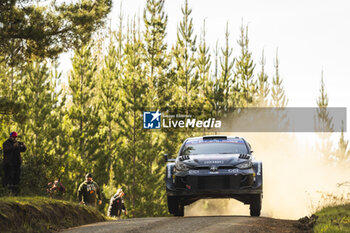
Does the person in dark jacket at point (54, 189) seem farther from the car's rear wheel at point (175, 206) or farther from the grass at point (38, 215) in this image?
the car's rear wheel at point (175, 206)

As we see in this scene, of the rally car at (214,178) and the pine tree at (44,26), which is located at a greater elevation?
the pine tree at (44,26)

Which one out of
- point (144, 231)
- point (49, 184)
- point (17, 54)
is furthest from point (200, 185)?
point (17, 54)

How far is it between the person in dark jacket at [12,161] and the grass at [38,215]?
1758 millimetres

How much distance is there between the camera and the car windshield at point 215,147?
43.5 ft

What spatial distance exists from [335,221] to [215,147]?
380 cm

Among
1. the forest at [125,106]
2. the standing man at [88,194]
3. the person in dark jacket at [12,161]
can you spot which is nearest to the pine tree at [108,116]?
the forest at [125,106]

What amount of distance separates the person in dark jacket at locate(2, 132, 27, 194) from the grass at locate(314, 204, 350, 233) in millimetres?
8123

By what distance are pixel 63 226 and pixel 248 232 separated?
4.92 metres

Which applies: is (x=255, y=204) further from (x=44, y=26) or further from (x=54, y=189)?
(x=44, y=26)

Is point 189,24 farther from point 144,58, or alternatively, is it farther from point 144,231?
point 144,231

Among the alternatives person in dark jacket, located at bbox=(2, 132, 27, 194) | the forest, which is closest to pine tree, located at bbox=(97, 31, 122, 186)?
the forest

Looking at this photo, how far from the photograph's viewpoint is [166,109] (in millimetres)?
48531

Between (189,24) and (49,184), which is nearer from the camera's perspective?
(49,184)

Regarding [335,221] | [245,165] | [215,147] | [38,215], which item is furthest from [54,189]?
[335,221]
